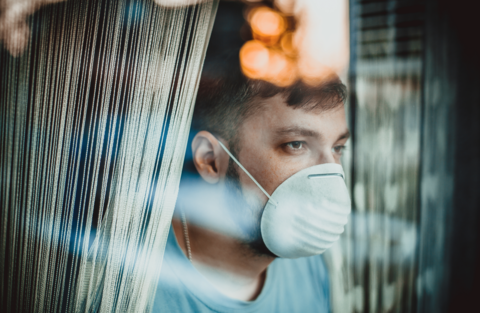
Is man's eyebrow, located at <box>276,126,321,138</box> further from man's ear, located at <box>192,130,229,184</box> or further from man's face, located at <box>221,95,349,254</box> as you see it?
man's ear, located at <box>192,130,229,184</box>

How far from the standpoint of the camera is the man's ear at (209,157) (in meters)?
0.72

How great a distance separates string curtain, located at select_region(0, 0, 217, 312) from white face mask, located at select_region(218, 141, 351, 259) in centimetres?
27

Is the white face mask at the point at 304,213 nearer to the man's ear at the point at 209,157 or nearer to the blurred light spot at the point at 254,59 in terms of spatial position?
the man's ear at the point at 209,157

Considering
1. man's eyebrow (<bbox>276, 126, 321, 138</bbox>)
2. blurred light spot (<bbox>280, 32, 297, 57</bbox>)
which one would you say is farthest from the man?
blurred light spot (<bbox>280, 32, 297, 57</bbox>)

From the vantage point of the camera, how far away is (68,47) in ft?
1.81

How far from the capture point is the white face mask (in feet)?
2.16

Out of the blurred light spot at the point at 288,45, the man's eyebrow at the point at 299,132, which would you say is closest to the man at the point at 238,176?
the man's eyebrow at the point at 299,132

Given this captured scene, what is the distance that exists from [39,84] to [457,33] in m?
1.61

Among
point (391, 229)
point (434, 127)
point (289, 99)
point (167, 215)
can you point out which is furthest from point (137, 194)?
point (434, 127)

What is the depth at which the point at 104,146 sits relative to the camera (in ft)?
1.72

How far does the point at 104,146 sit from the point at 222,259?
0.46 m

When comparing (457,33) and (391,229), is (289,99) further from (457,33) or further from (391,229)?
(457,33)

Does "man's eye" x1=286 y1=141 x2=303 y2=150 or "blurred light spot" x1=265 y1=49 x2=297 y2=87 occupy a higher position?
"blurred light spot" x1=265 y1=49 x2=297 y2=87

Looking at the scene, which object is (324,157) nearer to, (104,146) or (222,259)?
(222,259)
